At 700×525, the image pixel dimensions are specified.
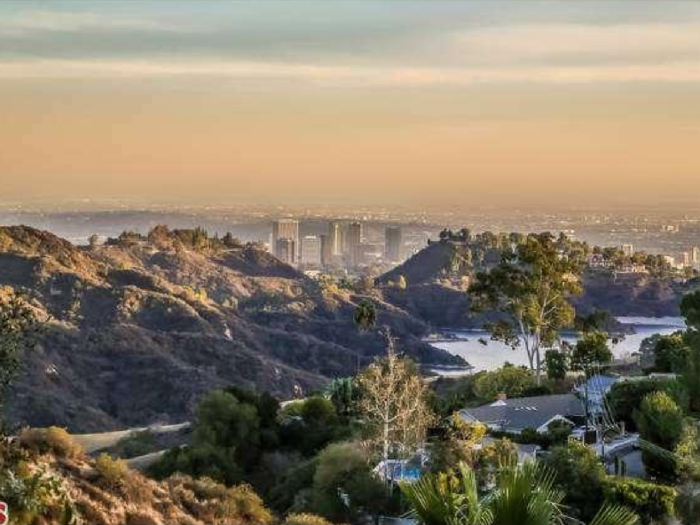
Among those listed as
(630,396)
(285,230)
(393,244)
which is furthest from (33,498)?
(285,230)

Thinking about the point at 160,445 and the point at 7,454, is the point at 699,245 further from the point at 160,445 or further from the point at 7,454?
the point at 7,454

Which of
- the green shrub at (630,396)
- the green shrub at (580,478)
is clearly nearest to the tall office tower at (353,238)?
the green shrub at (630,396)

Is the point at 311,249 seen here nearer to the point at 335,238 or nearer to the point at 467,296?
the point at 335,238

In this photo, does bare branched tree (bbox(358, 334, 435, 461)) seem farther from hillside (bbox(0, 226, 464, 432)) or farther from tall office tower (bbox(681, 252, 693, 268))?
tall office tower (bbox(681, 252, 693, 268))

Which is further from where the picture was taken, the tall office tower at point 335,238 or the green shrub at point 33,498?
the tall office tower at point 335,238

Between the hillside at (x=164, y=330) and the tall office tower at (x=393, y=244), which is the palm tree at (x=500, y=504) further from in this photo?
the tall office tower at (x=393, y=244)

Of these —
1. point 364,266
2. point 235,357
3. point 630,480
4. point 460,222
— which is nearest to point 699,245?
point 460,222
